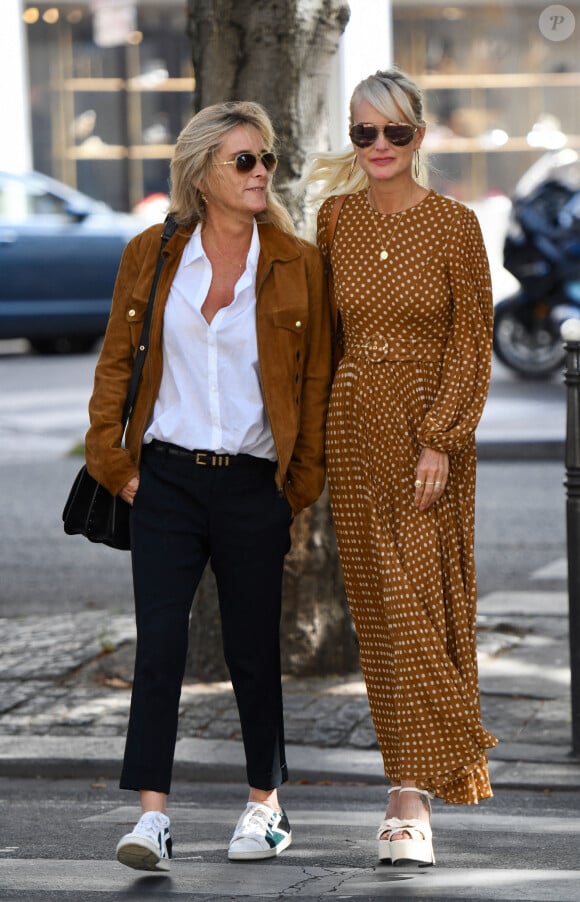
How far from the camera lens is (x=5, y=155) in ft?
74.3

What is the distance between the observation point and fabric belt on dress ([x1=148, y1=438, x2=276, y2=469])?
4.28 m

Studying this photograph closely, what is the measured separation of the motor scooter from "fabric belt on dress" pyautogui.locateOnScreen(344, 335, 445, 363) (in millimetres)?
10083

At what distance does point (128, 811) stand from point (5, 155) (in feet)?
60.6

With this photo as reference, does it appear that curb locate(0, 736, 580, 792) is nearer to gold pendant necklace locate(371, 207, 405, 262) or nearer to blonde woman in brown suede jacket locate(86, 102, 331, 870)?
blonde woman in brown suede jacket locate(86, 102, 331, 870)

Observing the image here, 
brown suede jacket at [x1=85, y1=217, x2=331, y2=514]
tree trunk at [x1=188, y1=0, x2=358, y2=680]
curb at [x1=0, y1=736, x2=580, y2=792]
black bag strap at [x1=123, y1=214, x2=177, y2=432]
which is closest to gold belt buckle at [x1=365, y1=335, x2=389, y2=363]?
brown suede jacket at [x1=85, y1=217, x2=331, y2=514]

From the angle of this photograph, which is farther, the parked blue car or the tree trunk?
the parked blue car

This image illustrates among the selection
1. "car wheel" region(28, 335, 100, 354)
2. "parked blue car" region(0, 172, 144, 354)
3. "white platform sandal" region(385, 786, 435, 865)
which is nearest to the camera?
"white platform sandal" region(385, 786, 435, 865)

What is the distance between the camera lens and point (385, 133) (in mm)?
4305

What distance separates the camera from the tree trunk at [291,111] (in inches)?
240

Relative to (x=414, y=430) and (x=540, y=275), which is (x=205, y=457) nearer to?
(x=414, y=430)

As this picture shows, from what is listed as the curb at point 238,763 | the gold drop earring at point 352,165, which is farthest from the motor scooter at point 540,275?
the gold drop earring at point 352,165

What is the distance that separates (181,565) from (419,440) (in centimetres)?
66

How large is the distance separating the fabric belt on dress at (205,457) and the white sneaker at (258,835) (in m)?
0.87

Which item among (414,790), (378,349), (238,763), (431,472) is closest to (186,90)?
(238,763)
